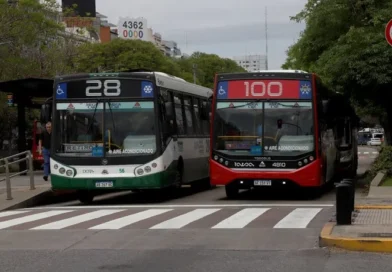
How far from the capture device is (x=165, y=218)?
1443cm

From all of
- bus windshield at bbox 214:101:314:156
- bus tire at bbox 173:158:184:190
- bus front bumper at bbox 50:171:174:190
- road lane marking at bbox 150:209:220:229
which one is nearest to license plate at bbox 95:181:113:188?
bus front bumper at bbox 50:171:174:190

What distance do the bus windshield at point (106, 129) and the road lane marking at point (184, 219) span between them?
249cm

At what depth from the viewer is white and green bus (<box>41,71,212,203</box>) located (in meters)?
17.6

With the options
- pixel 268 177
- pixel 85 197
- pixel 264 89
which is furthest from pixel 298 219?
pixel 85 197

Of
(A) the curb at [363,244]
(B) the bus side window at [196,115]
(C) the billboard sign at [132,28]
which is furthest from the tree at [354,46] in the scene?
(C) the billboard sign at [132,28]

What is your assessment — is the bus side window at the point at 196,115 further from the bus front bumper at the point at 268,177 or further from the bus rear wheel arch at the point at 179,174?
the bus front bumper at the point at 268,177

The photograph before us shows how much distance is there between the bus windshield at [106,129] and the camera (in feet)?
58.0

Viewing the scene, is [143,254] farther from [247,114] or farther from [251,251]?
[247,114]

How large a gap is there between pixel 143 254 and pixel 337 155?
14.4 m

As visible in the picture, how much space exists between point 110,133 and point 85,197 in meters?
2.33

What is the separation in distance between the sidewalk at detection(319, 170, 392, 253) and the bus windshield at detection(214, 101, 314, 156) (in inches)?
167

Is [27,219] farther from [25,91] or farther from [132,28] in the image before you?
[132,28]

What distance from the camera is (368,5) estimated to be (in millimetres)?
28062

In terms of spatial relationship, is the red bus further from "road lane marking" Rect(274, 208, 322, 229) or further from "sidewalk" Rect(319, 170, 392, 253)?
"sidewalk" Rect(319, 170, 392, 253)
